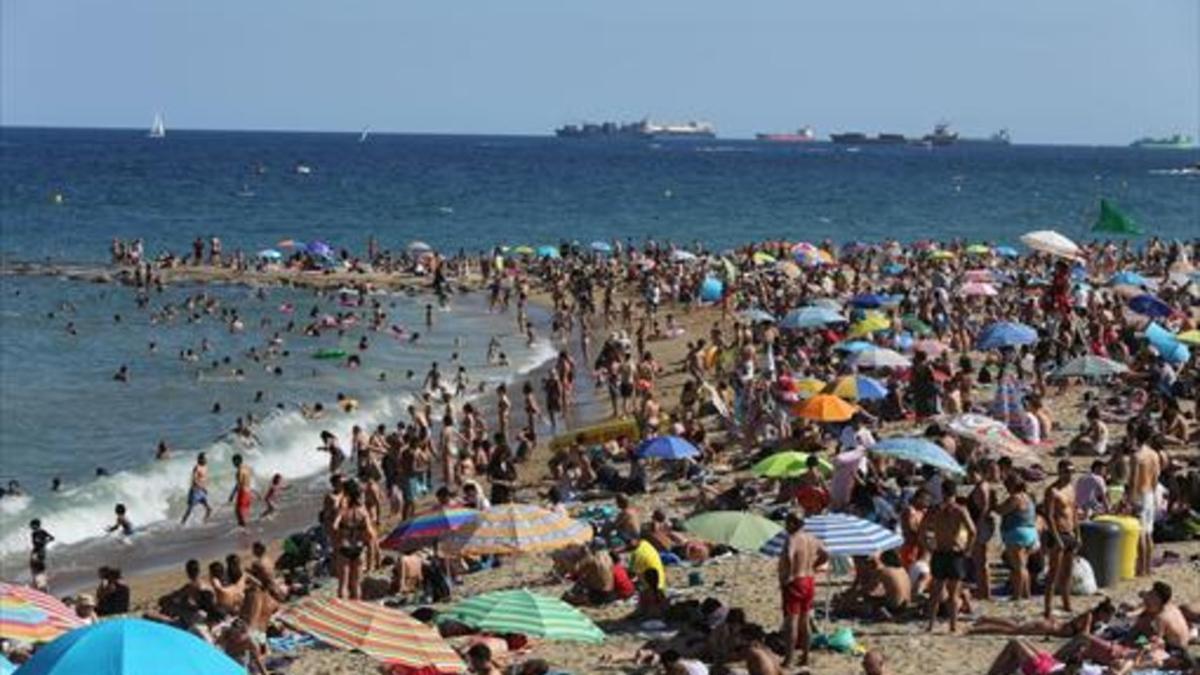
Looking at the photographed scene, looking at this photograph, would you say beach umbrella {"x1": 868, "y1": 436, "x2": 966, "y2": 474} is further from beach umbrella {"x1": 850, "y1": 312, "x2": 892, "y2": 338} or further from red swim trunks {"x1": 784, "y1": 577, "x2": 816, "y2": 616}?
beach umbrella {"x1": 850, "y1": 312, "x2": 892, "y2": 338}

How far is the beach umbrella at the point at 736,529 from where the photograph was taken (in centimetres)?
1385

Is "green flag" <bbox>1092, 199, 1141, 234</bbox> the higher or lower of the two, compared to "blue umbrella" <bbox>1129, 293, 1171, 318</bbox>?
higher

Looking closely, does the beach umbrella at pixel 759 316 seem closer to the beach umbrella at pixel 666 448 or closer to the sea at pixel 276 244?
the sea at pixel 276 244

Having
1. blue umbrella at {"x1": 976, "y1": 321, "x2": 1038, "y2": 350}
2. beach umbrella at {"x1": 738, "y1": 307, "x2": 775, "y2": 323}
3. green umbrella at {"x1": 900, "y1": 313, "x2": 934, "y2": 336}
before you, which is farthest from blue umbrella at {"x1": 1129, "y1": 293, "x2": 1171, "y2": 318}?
beach umbrella at {"x1": 738, "y1": 307, "x2": 775, "y2": 323}

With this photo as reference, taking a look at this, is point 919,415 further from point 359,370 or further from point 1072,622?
point 359,370

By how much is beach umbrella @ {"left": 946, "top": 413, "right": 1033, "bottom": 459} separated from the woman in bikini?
20.6ft

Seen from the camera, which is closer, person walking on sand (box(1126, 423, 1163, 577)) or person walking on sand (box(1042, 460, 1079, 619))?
person walking on sand (box(1042, 460, 1079, 619))

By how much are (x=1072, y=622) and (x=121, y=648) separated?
25.8ft

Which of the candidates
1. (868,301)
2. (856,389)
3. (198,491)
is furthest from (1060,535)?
(868,301)

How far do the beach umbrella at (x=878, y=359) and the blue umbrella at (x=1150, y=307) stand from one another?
19.2 ft

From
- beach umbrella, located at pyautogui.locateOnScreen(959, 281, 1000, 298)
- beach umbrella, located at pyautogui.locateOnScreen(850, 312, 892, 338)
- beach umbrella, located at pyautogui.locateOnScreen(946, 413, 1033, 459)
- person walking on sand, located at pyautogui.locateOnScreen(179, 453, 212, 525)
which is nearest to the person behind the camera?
beach umbrella, located at pyautogui.locateOnScreen(946, 413, 1033, 459)

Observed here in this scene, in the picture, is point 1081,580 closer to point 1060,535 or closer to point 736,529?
point 1060,535

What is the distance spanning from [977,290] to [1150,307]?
16.9ft

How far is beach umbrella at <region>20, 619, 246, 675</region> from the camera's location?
285 inches
